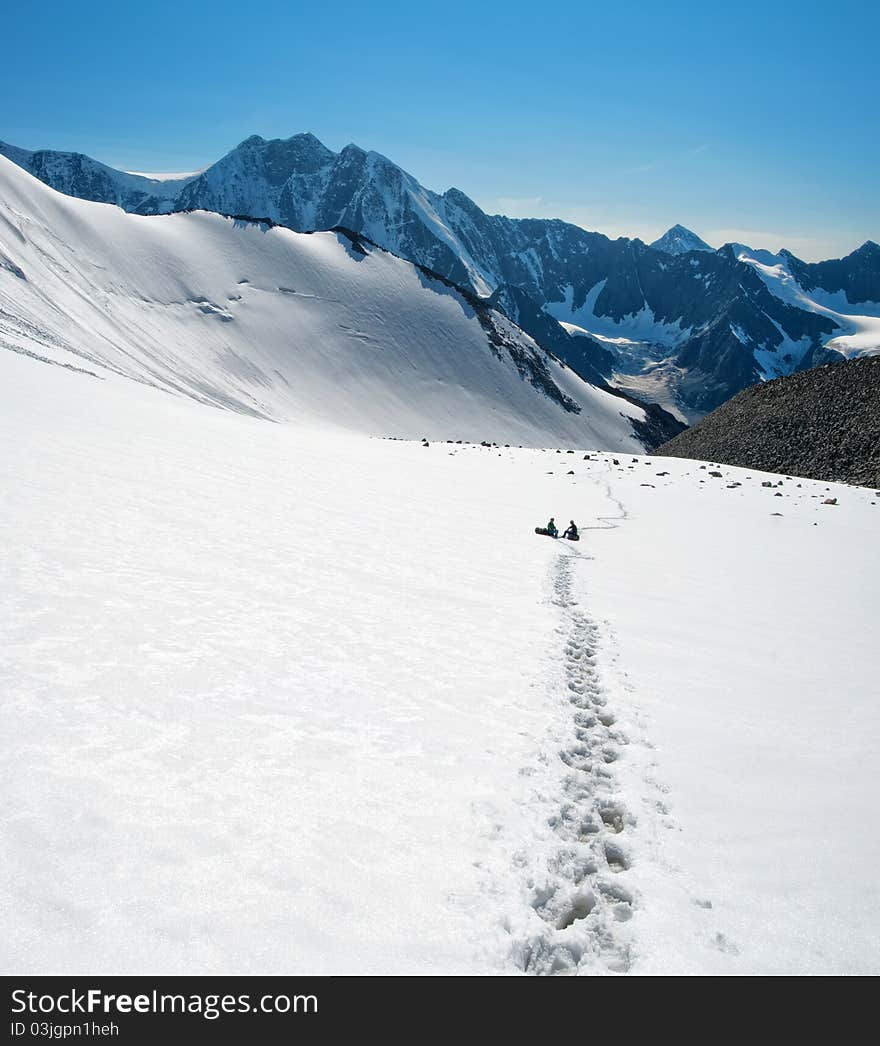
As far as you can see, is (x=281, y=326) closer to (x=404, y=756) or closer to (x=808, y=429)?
(x=808, y=429)

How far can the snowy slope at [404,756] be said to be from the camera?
200 inches

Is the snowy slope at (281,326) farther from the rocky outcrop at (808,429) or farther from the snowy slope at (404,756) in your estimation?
the snowy slope at (404,756)

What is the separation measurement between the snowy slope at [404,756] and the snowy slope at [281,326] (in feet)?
207

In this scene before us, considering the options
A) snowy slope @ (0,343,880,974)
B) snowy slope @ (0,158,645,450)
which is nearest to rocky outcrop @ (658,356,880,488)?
snowy slope @ (0,343,880,974)

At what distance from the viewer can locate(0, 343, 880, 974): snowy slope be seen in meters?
5.08

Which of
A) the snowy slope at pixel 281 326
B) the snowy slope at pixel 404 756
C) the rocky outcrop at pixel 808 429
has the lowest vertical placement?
the snowy slope at pixel 404 756

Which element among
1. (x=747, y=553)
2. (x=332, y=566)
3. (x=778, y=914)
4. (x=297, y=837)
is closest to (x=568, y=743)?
(x=778, y=914)

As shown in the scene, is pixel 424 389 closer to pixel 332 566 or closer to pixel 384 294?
pixel 384 294

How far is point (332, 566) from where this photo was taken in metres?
14.9

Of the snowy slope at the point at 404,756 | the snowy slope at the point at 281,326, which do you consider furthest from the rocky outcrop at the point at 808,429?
the snowy slope at the point at 281,326

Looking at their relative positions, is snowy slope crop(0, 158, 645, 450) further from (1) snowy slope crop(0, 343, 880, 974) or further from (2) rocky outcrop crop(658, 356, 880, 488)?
(1) snowy slope crop(0, 343, 880, 974)

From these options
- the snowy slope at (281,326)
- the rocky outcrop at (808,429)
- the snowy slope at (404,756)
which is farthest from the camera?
the snowy slope at (281,326)

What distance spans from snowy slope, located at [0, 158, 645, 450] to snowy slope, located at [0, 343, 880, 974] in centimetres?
6297

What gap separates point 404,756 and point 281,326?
13065 centimetres
